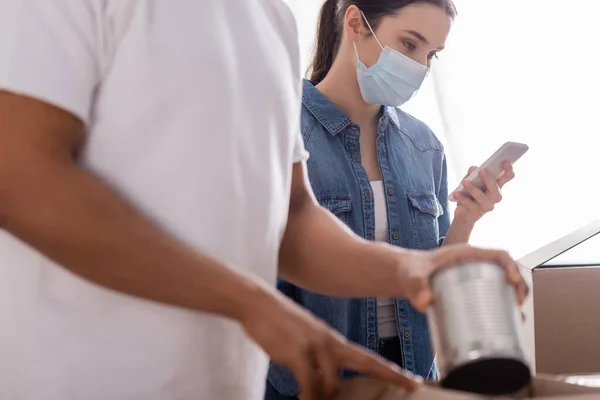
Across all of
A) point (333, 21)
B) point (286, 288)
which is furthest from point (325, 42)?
point (286, 288)

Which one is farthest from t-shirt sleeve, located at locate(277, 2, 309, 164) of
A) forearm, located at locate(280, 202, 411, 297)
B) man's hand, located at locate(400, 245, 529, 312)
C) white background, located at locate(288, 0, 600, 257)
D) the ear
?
white background, located at locate(288, 0, 600, 257)

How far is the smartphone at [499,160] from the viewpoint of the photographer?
5.22ft

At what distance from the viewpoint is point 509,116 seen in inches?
107

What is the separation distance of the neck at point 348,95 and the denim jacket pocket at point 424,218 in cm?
22

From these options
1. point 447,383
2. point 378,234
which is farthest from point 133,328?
point 378,234

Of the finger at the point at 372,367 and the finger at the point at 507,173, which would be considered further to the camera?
the finger at the point at 507,173

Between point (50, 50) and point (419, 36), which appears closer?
point (50, 50)

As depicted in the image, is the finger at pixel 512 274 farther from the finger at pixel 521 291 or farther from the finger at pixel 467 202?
the finger at pixel 467 202

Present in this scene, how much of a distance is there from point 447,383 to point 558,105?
224 centimetres

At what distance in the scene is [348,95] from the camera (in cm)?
168

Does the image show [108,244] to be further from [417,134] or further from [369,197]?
[417,134]

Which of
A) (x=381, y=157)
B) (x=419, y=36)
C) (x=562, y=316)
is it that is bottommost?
(x=562, y=316)

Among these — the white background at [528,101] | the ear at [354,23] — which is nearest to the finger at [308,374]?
the ear at [354,23]

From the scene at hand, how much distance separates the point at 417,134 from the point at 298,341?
1.21 meters
